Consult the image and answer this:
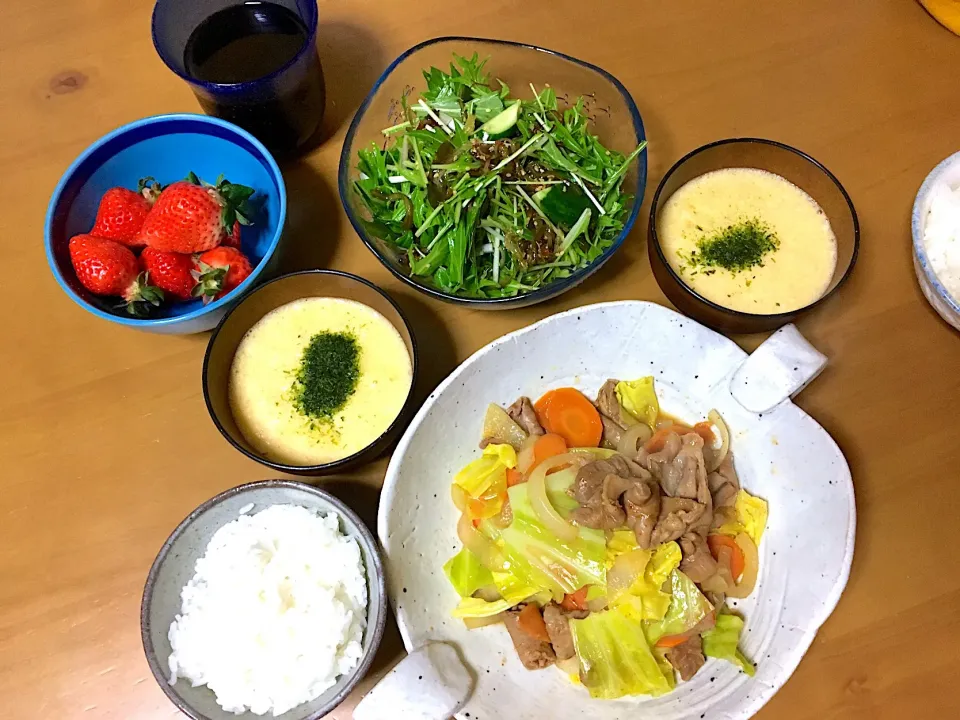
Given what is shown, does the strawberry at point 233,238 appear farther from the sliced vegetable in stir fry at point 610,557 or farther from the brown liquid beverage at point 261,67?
the sliced vegetable in stir fry at point 610,557

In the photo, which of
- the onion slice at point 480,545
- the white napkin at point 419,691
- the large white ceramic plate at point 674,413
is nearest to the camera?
the white napkin at point 419,691

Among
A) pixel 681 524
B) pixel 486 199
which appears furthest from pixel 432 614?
pixel 486 199

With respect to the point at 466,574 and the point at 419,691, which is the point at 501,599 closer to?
the point at 466,574

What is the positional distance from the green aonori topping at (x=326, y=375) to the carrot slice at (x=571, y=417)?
0.43 meters

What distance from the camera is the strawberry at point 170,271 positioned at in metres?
1.48

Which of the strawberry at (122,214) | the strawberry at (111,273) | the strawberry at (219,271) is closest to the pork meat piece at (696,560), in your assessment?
the strawberry at (219,271)

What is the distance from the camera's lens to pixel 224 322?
143cm

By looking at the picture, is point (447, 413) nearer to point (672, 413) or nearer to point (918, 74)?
point (672, 413)

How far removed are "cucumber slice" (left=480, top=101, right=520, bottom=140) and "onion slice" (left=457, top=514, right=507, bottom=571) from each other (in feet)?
2.80

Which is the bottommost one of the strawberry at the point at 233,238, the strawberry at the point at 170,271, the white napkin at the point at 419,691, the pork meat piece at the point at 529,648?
the pork meat piece at the point at 529,648

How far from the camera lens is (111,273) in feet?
4.70

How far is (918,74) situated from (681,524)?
4.59 feet

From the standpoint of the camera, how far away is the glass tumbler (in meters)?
1.54

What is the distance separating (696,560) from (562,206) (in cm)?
79
